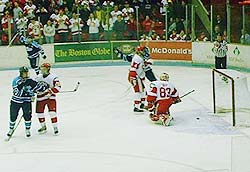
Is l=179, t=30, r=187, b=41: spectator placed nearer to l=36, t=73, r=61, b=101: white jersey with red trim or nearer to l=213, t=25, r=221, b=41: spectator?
l=213, t=25, r=221, b=41: spectator

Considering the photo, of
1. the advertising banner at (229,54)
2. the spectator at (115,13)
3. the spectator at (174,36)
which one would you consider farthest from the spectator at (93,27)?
the advertising banner at (229,54)

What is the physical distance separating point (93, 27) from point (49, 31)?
134cm

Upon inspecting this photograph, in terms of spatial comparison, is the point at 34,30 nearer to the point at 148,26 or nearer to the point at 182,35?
the point at 148,26

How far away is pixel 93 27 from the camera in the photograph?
19.1 meters

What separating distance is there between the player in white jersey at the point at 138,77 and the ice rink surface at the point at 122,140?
283mm

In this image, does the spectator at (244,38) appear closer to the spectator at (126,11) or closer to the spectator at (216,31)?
the spectator at (216,31)

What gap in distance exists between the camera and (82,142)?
1003cm

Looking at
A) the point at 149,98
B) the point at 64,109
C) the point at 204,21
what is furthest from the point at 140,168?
the point at 204,21

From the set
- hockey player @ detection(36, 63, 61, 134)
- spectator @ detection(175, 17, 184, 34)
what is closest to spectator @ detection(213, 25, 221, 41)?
spectator @ detection(175, 17, 184, 34)

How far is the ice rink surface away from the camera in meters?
8.64

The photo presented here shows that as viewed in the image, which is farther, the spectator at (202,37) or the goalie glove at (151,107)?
the spectator at (202,37)

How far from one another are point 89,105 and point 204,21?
647 cm

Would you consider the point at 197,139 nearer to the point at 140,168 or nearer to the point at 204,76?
the point at 140,168

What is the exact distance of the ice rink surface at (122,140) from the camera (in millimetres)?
8641
